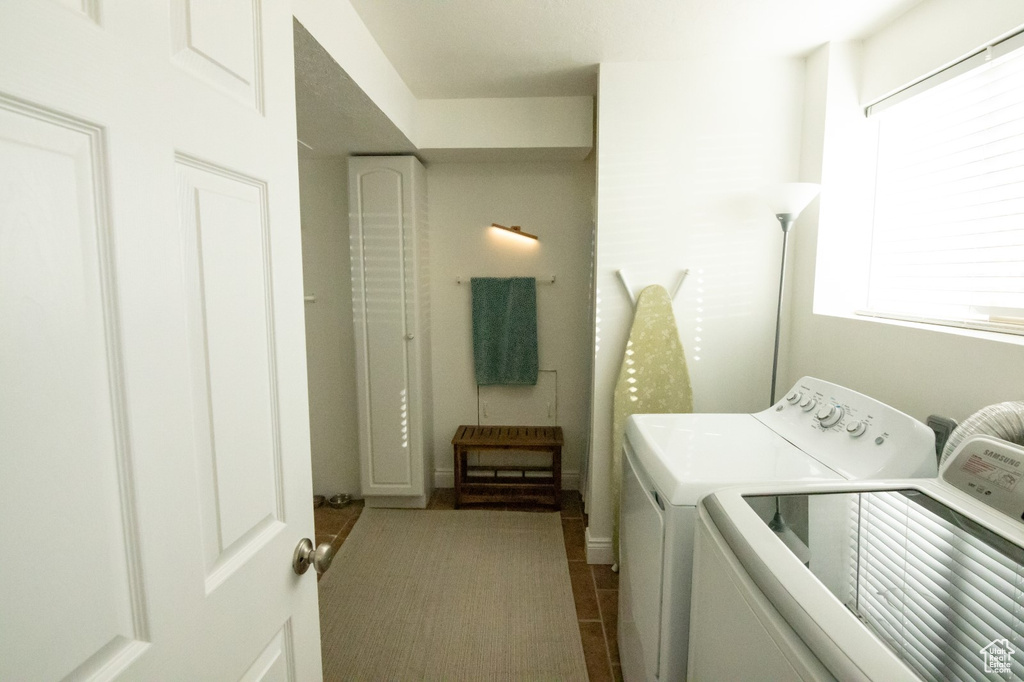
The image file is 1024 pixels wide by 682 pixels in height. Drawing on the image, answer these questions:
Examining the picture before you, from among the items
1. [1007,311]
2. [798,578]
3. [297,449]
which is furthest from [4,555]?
[1007,311]

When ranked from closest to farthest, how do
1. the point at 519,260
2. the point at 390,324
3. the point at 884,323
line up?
the point at 884,323, the point at 390,324, the point at 519,260

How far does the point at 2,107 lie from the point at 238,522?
56 cm

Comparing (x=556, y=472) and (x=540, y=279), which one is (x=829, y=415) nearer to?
(x=556, y=472)

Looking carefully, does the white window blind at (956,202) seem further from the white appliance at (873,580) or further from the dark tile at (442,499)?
the dark tile at (442,499)

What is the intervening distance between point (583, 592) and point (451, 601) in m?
0.59

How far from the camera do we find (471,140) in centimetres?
273

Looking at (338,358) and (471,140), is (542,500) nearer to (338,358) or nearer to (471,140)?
(338,358)

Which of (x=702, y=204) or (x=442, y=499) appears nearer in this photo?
(x=702, y=204)

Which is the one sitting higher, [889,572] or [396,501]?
[889,572]

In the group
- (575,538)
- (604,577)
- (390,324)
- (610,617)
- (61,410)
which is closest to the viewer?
(61,410)

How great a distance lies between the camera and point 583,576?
2.41m

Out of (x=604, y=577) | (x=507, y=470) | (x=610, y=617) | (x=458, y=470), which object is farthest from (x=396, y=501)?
(x=610, y=617)

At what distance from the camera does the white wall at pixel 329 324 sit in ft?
9.87

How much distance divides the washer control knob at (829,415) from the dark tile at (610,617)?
1152 mm
